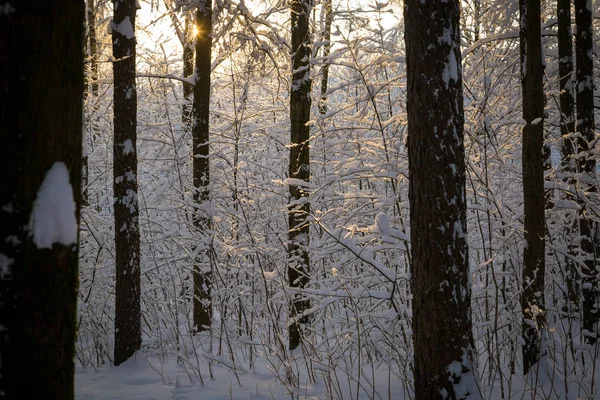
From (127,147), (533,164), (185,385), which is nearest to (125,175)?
(127,147)

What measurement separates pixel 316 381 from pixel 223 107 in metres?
12.4

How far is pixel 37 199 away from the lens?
1893mm

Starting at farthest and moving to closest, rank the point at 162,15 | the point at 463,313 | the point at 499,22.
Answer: the point at 162,15, the point at 499,22, the point at 463,313

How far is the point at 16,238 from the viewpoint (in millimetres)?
1833

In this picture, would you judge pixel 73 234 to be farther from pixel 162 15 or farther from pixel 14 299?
pixel 162 15

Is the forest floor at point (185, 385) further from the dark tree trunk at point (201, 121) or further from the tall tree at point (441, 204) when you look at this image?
the dark tree trunk at point (201, 121)

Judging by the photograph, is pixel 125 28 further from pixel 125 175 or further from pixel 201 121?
pixel 201 121

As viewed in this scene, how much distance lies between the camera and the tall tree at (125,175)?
735cm

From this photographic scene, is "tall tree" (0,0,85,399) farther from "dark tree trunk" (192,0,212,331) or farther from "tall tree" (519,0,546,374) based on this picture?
"dark tree trunk" (192,0,212,331)

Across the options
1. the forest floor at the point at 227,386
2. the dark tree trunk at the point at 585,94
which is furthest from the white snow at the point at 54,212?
the dark tree trunk at the point at 585,94

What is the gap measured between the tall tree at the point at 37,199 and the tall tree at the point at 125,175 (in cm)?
562

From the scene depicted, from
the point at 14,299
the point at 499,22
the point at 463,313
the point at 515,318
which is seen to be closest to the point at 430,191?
the point at 463,313

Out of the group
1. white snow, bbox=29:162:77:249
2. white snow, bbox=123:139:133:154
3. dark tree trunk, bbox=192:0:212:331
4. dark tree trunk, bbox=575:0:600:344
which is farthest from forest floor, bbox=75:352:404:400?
white snow, bbox=29:162:77:249

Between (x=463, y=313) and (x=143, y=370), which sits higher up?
(x=463, y=313)
